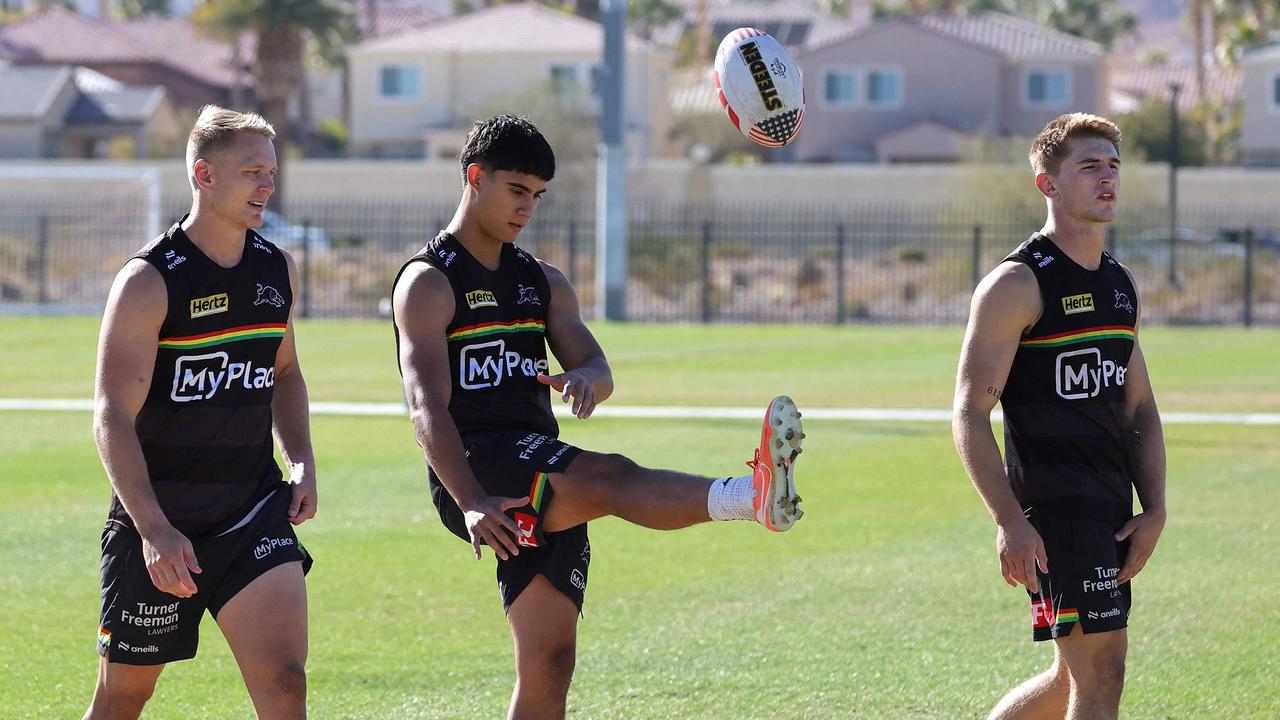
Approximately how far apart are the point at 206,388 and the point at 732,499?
5.27ft

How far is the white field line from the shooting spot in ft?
53.1

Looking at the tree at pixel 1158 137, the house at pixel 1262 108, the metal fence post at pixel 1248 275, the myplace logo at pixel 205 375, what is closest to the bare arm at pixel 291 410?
the myplace logo at pixel 205 375

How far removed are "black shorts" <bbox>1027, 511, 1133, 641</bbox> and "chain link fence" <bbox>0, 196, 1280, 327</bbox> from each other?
27287 mm

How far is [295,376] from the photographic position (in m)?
5.39

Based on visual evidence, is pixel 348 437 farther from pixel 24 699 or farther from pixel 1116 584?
pixel 1116 584

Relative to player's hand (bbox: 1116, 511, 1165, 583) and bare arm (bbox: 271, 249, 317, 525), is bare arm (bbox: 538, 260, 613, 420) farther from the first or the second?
player's hand (bbox: 1116, 511, 1165, 583)

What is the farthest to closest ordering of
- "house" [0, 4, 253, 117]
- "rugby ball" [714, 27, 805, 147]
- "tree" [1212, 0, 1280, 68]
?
"house" [0, 4, 253, 117] → "tree" [1212, 0, 1280, 68] → "rugby ball" [714, 27, 805, 147]

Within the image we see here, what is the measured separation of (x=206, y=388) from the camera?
491cm

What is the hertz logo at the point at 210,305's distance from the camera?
4.84m

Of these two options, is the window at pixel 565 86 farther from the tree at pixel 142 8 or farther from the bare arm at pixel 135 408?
the bare arm at pixel 135 408

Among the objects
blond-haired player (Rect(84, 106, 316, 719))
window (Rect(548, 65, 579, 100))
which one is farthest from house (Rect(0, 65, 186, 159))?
blond-haired player (Rect(84, 106, 316, 719))

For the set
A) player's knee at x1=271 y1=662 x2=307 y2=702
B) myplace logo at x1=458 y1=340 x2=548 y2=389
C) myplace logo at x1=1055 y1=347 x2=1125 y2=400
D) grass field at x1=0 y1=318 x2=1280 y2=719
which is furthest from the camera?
grass field at x1=0 y1=318 x2=1280 y2=719

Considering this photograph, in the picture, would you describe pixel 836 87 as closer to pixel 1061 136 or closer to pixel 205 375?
pixel 1061 136

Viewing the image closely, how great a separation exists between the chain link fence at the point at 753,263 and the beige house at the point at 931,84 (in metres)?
20.4
